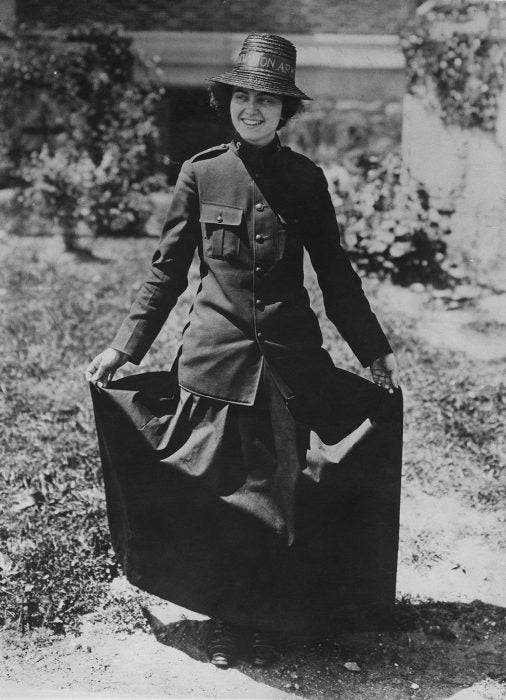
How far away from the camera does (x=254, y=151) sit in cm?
221

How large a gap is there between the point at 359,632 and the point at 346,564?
339 millimetres

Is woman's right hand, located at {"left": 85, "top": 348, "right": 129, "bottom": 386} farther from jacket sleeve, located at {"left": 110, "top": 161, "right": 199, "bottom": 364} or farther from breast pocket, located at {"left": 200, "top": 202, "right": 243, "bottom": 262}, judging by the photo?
breast pocket, located at {"left": 200, "top": 202, "right": 243, "bottom": 262}

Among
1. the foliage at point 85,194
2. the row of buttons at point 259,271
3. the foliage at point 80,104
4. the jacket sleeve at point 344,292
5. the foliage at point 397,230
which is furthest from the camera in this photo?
the foliage at point 80,104

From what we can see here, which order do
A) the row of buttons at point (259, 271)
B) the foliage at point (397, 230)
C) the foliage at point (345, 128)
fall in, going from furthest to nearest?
the foliage at point (345, 128), the foliage at point (397, 230), the row of buttons at point (259, 271)

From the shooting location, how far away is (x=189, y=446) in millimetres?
2275

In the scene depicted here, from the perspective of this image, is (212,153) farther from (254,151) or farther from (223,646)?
(223,646)

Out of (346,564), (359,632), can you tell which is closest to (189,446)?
(346,564)

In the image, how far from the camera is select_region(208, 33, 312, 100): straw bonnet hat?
2102 millimetres

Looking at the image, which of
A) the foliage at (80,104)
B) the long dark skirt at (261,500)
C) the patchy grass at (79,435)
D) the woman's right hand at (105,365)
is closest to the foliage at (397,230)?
the patchy grass at (79,435)

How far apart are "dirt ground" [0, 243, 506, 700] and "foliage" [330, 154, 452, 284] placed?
3.15 m

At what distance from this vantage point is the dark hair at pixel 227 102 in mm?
2254

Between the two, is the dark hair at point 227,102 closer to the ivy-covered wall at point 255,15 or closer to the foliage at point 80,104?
the foliage at point 80,104

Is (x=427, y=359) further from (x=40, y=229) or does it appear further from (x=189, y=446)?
(x=40, y=229)

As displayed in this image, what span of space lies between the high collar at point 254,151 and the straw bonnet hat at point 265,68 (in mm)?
160
